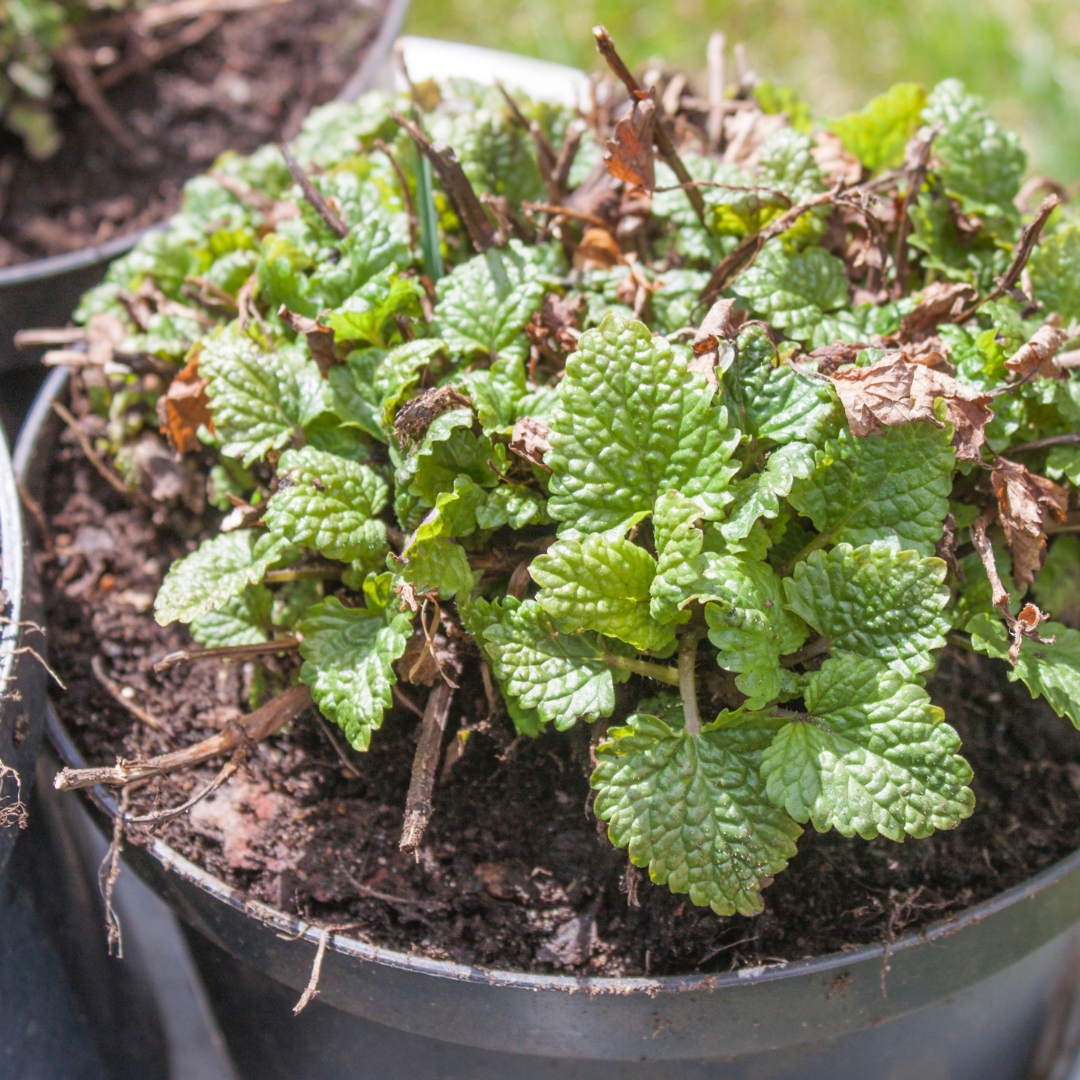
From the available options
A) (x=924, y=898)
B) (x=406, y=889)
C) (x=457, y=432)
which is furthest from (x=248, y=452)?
(x=924, y=898)

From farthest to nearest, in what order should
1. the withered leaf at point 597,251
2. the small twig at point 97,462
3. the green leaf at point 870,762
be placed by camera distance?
the small twig at point 97,462 < the withered leaf at point 597,251 < the green leaf at point 870,762

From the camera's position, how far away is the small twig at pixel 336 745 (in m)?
1.04

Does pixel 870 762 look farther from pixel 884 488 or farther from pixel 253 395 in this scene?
pixel 253 395

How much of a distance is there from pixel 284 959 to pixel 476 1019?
18cm

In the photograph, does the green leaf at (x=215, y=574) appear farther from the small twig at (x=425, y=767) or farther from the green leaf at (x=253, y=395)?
the small twig at (x=425, y=767)

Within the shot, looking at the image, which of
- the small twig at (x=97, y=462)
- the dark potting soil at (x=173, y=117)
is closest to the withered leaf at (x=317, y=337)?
the small twig at (x=97, y=462)

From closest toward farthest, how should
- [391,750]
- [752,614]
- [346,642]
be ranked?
[752,614] → [346,642] → [391,750]

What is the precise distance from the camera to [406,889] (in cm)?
98

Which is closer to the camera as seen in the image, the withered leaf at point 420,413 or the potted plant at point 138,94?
the withered leaf at point 420,413

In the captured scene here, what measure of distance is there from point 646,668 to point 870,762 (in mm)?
190

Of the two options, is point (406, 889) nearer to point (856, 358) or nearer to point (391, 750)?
point (391, 750)

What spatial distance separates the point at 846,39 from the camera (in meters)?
2.87

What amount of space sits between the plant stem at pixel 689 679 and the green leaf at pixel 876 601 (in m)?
0.09

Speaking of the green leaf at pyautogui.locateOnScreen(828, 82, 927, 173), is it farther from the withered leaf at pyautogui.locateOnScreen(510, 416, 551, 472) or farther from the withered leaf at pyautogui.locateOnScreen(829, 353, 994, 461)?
the withered leaf at pyautogui.locateOnScreen(510, 416, 551, 472)
